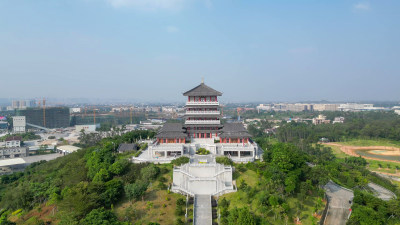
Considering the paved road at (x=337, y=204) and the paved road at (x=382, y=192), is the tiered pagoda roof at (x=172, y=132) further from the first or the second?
the paved road at (x=382, y=192)

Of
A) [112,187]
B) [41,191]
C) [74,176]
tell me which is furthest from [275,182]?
[41,191]

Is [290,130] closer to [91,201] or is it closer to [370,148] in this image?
[370,148]

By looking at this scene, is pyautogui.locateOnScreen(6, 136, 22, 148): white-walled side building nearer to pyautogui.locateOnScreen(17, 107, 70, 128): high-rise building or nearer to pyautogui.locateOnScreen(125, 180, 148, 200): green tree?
pyautogui.locateOnScreen(17, 107, 70, 128): high-rise building

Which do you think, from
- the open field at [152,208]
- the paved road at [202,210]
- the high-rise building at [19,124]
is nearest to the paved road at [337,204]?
the paved road at [202,210]

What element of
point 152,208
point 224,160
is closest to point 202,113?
point 224,160

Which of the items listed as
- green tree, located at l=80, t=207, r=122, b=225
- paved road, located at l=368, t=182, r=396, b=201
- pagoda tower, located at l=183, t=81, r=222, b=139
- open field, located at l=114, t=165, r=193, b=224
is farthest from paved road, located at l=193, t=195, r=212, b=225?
paved road, located at l=368, t=182, r=396, b=201

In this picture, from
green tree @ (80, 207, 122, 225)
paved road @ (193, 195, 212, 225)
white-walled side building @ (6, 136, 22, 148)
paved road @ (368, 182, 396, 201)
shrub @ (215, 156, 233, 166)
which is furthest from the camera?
white-walled side building @ (6, 136, 22, 148)
